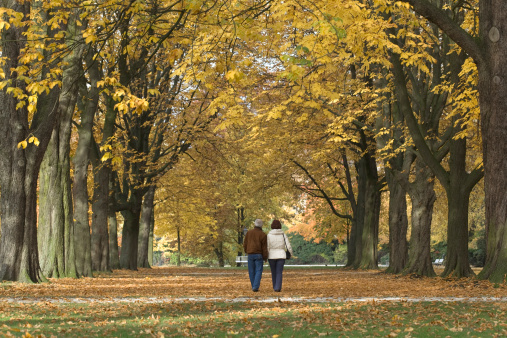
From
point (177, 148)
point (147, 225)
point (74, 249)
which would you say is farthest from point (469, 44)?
point (147, 225)

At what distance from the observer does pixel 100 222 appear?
86.4 ft

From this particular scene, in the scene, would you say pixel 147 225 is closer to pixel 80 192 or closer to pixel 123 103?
pixel 80 192

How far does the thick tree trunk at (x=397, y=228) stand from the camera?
26378 mm

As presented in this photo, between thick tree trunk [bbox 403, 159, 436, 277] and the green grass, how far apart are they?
1120 centimetres

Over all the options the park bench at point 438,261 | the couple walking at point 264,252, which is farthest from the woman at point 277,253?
the park bench at point 438,261

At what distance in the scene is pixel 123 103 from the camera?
984 centimetres

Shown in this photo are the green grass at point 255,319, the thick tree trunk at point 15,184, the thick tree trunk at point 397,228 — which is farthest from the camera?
the thick tree trunk at point 397,228

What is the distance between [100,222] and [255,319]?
18.0 meters

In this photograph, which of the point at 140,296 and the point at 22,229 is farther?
the point at 22,229

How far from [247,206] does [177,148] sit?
2128cm

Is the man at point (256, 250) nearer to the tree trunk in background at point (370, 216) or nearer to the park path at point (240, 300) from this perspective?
the park path at point (240, 300)

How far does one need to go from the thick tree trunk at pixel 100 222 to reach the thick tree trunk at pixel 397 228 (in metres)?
11.4

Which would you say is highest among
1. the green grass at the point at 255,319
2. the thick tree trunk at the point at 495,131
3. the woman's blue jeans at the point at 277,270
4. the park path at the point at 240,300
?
the thick tree trunk at the point at 495,131

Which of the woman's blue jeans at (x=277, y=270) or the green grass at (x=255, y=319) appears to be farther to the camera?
the woman's blue jeans at (x=277, y=270)
